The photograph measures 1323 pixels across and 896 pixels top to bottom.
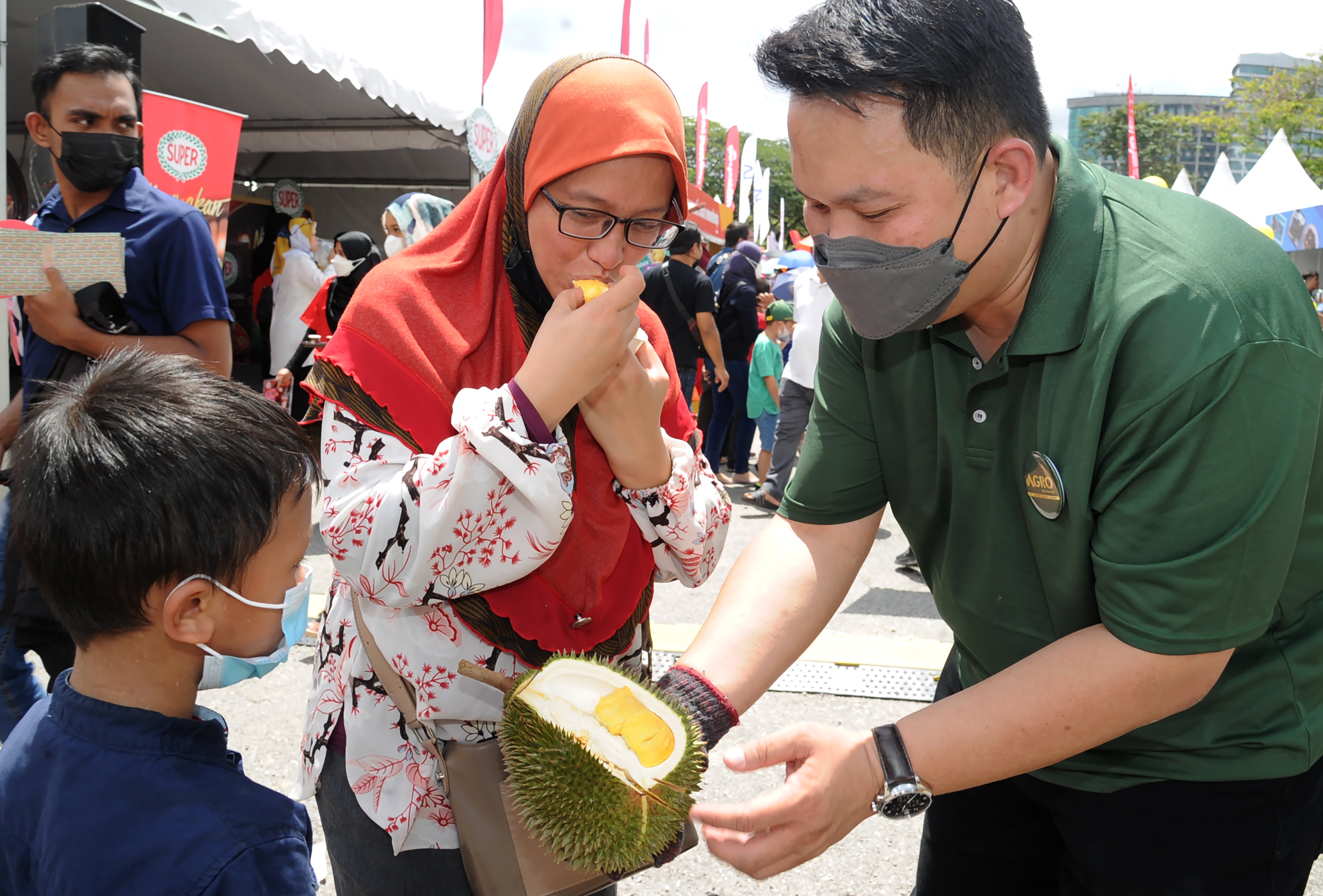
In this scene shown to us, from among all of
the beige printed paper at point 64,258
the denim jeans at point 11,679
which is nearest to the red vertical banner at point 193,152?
the beige printed paper at point 64,258

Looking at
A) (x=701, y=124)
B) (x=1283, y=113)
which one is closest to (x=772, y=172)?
(x=1283, y=113)

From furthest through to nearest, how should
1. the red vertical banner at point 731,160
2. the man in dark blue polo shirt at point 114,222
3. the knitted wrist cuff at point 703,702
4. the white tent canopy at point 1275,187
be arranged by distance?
1. the red vertical banner at point 731,160
2. the white tent canopy at point 1275,187
3. the man in dark blue polo shirt at point 114,222
4. the knitted wrist cuff at point 703,702

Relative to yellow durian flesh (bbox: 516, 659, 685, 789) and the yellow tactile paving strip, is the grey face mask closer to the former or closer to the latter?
yellow durian flesh (bbox: 516, 659, 685, 789)

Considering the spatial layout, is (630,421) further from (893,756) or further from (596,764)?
(893,756)

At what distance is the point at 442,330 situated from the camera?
4.82 feet

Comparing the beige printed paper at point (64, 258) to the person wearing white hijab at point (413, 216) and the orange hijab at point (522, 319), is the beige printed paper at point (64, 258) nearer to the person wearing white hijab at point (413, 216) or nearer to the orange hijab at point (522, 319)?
the orange hijab at point (522, 319)

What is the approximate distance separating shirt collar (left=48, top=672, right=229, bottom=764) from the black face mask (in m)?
1.99


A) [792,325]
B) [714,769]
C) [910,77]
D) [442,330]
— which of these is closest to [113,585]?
[442,330]

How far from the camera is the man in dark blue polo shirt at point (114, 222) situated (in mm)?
2611

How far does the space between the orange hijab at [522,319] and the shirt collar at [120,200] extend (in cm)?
160

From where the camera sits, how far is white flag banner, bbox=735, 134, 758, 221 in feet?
71.5

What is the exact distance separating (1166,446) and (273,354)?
8.53 meters

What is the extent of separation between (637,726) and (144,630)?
0.74 metres

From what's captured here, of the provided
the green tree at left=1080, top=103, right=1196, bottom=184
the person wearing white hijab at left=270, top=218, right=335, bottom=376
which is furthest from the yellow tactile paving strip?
the green tree at left=1080, top=103, right=1196, bottom=184
